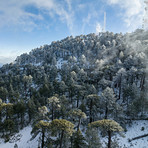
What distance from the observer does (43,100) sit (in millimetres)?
38094

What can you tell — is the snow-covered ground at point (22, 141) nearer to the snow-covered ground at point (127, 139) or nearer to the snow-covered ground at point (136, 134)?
the snow-covered ground at point (127, 139)

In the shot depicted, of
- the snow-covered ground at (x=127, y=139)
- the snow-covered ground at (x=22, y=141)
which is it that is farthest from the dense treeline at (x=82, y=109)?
the snow-covered ground at (x=22, y=141)

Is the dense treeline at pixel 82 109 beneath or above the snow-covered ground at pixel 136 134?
above

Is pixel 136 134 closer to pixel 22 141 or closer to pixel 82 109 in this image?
pixel 82 109

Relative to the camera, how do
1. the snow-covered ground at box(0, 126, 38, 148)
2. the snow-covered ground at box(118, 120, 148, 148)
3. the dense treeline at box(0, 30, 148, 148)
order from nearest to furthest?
1. the dense treeline at box(0, 30, 148, 148)
2. the snow-covered ground at box(118, 120, 148, 148)
3. the snow-covered ground at box(0, 126, 38, 148)

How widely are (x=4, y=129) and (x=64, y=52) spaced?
88815 mm

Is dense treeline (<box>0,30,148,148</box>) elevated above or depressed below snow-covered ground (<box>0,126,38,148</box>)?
above

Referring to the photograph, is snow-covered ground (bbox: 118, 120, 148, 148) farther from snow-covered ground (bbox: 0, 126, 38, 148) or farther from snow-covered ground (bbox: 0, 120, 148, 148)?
snow-covered ground (bbox: 0, 126, 38, 148)

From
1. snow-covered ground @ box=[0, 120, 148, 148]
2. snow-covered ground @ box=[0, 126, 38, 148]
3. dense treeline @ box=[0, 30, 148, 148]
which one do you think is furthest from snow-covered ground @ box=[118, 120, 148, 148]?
snow-covered ground @ box=[0, 126, 38, 148]

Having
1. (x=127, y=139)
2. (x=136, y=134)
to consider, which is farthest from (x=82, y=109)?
(x=136, y=134)

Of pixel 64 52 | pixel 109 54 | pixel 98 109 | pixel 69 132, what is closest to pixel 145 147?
pixel 98 109

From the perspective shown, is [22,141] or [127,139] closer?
[127,139]

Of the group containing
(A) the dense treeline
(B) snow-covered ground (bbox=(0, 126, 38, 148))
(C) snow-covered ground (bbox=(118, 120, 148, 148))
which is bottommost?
(B) snow-covered ground (bbox=(0, 126, 38, 148))

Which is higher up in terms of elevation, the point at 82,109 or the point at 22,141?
the point at 82,109
